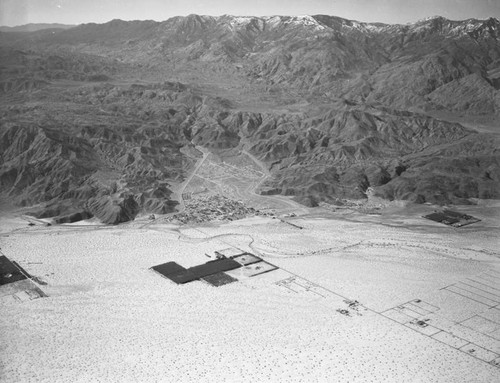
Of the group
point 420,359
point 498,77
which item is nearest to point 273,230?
point 420,359

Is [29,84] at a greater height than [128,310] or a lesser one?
greater

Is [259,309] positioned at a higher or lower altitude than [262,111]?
lower

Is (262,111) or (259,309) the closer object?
(259,309)

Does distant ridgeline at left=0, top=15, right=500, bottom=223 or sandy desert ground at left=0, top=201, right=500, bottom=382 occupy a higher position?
distant ridgeline at left=0, top=15, right=500, bottom=223

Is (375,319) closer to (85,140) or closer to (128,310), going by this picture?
(128,310)

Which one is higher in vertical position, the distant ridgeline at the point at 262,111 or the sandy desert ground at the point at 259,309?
the distant ridgeline at the point at 262,111
